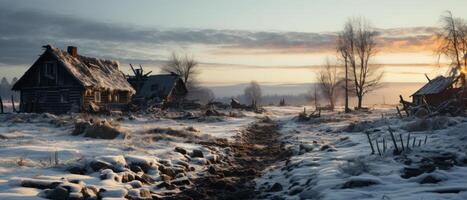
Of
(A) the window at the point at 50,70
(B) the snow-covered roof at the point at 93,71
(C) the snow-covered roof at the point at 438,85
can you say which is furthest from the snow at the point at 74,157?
(C) the snow-covered roof at the point at 438,85

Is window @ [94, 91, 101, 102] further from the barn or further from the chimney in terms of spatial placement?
the barn

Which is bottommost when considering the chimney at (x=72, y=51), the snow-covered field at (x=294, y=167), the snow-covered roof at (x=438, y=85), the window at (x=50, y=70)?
the snow-covered field at (x=294, y=167)

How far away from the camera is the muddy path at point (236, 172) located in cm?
957

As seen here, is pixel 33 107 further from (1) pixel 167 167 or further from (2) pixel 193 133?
(1) pixel 167 167

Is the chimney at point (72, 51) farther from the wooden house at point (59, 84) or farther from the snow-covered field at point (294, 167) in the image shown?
the snow-covered field at point (294, 167)

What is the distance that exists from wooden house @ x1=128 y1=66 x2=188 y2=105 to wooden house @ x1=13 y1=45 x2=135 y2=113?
44.0 ft

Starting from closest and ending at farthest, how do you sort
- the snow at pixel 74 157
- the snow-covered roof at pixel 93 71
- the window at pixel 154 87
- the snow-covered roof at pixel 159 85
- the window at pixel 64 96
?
the snow at pixel 74 157
the snow-covered roof at pixel 93 71
the window at pixel 64 96
the snow-covered roof at pixel 159 85
the window at pixel 154 87

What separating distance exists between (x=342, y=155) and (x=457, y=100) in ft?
46.1

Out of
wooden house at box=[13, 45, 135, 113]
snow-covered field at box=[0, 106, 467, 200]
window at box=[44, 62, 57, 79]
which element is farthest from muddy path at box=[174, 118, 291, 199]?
window at box=[44, 62, 57, 79]

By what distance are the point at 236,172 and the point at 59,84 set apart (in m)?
28.7

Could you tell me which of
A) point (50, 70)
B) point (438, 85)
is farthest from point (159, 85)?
point (438, 85)

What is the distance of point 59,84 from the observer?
122 ft

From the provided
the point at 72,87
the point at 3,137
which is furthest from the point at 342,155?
the point at 72,87

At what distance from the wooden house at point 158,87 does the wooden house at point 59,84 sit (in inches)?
528
